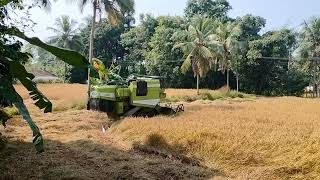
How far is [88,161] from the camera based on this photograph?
32.9 ft

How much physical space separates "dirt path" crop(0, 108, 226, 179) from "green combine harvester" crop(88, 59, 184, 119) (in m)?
3.07

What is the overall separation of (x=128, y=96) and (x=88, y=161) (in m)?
7.17

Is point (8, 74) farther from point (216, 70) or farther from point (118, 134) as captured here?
point (216, 70)

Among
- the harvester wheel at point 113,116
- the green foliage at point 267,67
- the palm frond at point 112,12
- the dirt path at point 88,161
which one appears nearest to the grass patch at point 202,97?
the palm frond at point 112,12

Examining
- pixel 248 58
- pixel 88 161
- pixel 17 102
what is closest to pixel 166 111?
pixel 88 161

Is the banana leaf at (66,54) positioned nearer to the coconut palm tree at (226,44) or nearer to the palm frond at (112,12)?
the palm frond at (112,12)

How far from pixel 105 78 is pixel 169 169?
9771 millimetres

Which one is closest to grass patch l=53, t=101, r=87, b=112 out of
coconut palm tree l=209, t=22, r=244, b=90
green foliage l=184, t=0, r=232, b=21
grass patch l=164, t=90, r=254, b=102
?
grass patch l=164, t=90, r=254, b=102

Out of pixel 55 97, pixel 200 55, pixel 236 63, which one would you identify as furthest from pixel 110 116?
pixel 236 63

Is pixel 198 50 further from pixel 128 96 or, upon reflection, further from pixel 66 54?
pixel 66 54

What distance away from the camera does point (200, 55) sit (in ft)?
113

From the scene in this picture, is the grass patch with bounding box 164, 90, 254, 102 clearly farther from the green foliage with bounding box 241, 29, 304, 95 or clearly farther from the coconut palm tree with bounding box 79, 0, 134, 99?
the green foliage with bounding box 241, 29, 304, 95

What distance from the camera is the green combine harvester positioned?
55.5 feet

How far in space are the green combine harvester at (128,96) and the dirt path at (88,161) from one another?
307 cm
